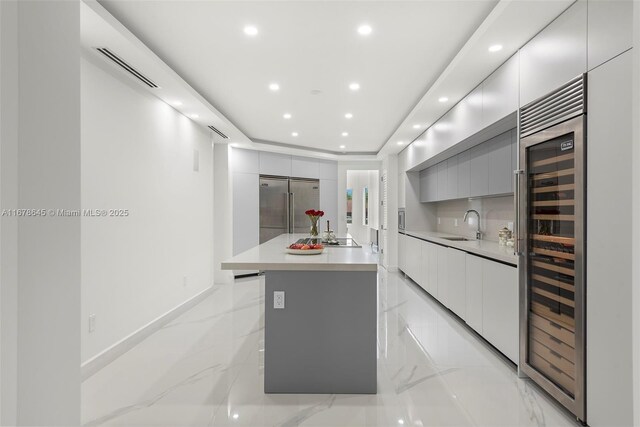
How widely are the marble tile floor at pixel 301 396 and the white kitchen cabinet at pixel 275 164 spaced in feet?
12.8

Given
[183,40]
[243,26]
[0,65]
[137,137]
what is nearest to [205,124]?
[137,137]

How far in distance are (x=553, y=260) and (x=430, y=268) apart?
8.36 ft

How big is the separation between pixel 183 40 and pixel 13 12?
1.82 metres

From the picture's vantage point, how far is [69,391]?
131cm

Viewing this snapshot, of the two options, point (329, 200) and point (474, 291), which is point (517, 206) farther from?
point (329, 200)

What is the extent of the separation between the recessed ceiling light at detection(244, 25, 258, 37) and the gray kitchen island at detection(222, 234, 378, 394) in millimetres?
1757

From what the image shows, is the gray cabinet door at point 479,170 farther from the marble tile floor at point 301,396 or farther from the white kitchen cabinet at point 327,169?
the white kitchen cabinet at point 327,169

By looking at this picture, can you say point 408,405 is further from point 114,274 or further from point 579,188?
point 114,274

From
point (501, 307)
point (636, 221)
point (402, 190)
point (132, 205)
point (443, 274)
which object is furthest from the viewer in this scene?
point (402, 190)

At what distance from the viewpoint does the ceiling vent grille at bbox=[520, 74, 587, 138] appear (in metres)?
1.87

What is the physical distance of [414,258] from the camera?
5.49 m

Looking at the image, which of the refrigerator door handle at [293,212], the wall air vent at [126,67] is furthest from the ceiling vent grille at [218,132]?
the refrigerator door handle at [293,212]

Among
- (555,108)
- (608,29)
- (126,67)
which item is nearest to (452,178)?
(555,108)

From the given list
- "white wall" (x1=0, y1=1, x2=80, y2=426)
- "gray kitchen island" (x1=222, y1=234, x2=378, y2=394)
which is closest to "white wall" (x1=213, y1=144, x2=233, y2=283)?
"gray kitchen island" (x1=222, y1=234, x2=378, y2=394)
